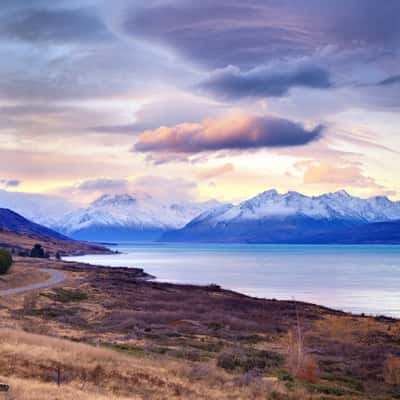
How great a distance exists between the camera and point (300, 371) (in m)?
29.8

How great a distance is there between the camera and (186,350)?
3531 cm

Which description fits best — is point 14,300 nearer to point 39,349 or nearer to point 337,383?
point 39,349

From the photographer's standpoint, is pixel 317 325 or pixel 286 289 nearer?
pixel 317 325

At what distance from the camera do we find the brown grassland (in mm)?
24359

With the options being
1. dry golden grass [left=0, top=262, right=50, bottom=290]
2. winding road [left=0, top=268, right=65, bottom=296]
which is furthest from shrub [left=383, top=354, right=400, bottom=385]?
dry golden grass [left=0, top=262, right=50, bottom=290]

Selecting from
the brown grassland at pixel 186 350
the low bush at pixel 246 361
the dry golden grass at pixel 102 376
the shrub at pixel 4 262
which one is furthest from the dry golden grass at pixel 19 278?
the dry golden grass at pixel 102 376

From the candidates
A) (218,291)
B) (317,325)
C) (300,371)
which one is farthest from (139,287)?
(300,371)

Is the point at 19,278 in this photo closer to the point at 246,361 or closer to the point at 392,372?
the point at 246,361

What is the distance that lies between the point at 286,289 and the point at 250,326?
185 feet

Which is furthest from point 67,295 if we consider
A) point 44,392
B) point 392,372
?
point 44,392

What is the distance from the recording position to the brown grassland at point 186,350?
24359 millimetres

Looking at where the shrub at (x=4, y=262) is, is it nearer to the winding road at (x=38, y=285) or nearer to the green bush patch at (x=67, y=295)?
the winding road at (x=38, y=285)

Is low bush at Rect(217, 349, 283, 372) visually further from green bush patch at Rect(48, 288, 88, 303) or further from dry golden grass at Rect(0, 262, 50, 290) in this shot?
dry golden grass at Rect(0, 262, 50, 290)

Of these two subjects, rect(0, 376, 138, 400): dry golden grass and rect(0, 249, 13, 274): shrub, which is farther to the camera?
rect(0, 249, 13, 274): shrub
